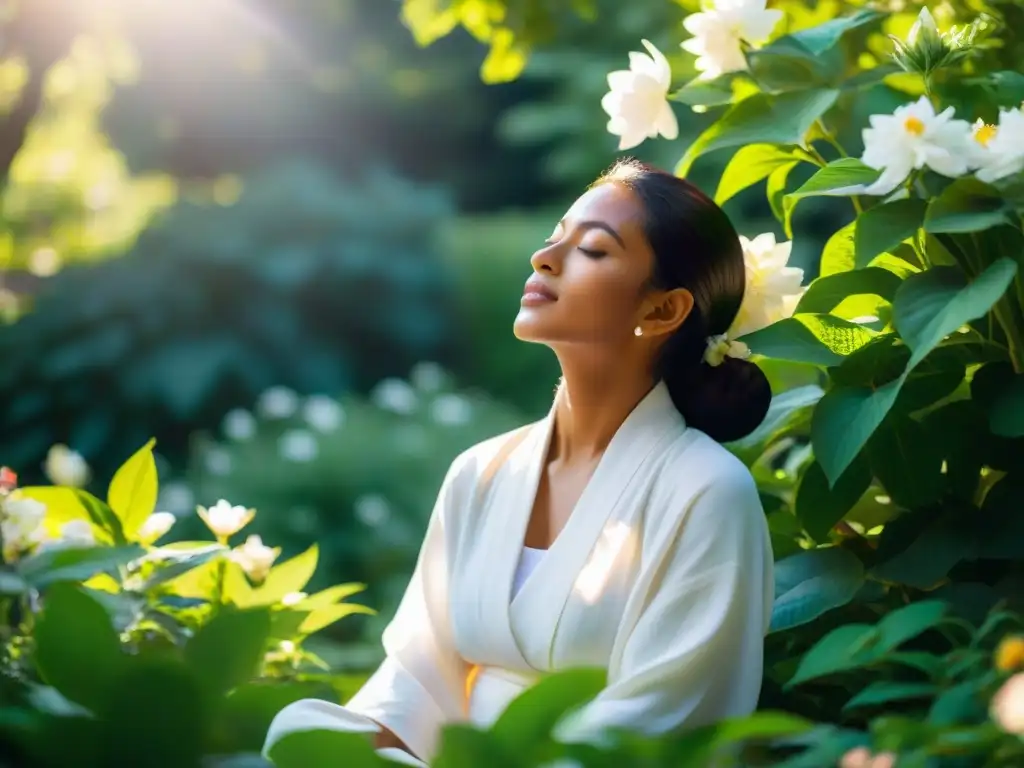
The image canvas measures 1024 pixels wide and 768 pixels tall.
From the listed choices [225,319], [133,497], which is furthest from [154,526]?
[225,319]

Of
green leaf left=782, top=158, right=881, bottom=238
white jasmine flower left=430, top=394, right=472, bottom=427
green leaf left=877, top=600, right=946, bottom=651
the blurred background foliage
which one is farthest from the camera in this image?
white jasmine flower left=430, top=394, right=472, bottom=427

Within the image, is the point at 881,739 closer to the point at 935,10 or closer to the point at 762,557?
the point at 762,557

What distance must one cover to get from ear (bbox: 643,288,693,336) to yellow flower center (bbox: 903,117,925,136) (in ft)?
0.99

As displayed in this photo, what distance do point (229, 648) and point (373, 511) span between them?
3525mm

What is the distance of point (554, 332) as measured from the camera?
1.58 meters

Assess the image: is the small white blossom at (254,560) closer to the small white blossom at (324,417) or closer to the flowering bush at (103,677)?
Result: the flowering bush at (103,677)

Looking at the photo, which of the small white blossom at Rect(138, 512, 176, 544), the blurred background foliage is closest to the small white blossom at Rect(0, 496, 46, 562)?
the small white blossom at Rect(138, 512, 176, 544)

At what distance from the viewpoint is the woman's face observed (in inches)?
61.8

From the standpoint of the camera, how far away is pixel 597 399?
63.9 inches

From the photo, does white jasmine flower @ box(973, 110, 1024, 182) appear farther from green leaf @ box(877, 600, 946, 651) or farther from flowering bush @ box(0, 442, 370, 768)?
flowering bush @ box(0, 442, 370, 768)

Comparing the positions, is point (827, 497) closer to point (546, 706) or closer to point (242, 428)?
point (546, 706)

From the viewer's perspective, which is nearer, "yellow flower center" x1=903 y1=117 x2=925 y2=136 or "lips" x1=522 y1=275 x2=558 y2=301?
"yellow flower center" x1=903 y1=117 x2=925 y2=136

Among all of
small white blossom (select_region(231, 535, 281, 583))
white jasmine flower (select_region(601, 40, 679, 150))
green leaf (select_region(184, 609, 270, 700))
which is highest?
white jasmine flower (select_region(601, 40, 679, 150))

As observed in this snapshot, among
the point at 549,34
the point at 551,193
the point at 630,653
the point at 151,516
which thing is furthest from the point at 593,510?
the point at 551,193
